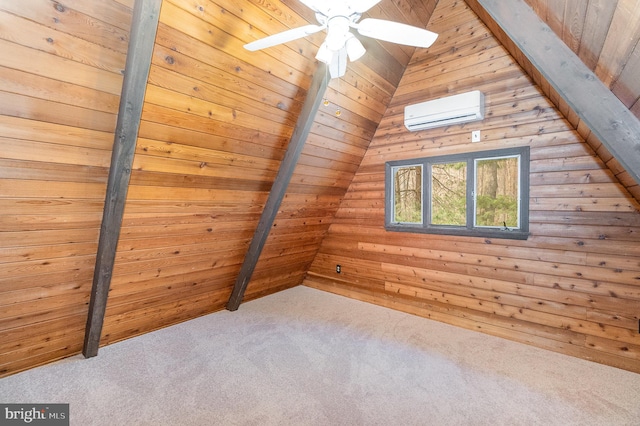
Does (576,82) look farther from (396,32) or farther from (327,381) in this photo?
(327,381)

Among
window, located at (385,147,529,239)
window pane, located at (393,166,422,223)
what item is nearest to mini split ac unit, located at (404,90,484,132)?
window, located at (385,147,529,239)

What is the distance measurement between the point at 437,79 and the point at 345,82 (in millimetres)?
993

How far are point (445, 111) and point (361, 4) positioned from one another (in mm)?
1892

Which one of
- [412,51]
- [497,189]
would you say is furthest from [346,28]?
[497,189]

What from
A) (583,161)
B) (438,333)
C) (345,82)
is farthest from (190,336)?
(583,161)

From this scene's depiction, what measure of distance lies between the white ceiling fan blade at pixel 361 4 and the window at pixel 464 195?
2043 mm

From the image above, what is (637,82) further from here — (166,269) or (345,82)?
(166,269)

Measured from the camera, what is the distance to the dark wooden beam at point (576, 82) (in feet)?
4.64

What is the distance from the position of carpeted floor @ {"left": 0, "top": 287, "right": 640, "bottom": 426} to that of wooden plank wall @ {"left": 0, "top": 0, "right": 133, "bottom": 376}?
494 mm

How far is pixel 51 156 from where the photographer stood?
1670 mm

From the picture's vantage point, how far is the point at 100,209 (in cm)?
201

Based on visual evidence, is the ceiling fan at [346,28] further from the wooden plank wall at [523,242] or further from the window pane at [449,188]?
the window pane at [449,188]

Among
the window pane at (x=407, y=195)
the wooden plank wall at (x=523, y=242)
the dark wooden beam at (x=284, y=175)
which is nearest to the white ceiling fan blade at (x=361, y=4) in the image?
the dark wooden beam at (x=284, y=175)

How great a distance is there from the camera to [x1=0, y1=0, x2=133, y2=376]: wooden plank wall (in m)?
1.38
